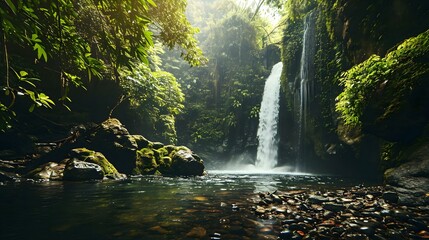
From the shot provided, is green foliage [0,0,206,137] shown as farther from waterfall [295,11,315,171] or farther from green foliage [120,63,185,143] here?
waterfall [295,11,315,171]

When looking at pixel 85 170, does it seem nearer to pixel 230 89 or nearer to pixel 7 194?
pixel 7 194

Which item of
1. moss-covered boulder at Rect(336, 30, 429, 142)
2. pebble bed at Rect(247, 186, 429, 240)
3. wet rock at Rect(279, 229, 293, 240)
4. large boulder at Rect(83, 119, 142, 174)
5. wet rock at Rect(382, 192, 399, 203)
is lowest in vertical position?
wet rock at Rect(279, 229, 293, 240)

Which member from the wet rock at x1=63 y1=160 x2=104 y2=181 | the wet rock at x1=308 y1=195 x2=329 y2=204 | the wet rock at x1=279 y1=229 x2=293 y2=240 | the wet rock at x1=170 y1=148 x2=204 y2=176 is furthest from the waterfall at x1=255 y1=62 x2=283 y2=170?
the wet rock at x1=279 y1=229 x2=293 y2=240

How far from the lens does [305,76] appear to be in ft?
65.3

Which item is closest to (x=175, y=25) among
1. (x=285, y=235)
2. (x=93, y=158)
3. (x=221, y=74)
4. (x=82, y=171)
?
(x=285, y=235)

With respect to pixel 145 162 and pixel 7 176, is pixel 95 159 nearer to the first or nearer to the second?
pixel 7 176

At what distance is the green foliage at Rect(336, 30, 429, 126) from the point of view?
7449 mm

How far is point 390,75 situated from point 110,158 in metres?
13.1

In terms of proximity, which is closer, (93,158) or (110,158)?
(93,158)

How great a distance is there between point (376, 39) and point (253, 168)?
Answer: 15895 millimetres

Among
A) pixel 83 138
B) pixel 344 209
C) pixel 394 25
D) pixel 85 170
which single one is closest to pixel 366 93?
pixel 394 25

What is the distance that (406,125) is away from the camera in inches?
297

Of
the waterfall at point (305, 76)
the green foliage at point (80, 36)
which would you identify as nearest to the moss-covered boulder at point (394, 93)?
the green foliage at point (80, 36)

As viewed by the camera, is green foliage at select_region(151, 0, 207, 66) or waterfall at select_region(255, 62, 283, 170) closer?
green foliage at select_region(151, 0, 207, 66)
